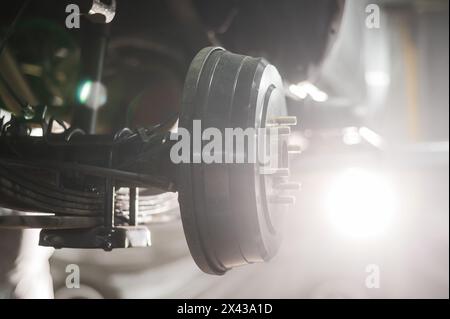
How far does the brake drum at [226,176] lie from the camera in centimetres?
57

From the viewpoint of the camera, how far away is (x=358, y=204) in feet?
5.24

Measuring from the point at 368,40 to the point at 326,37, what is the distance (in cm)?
35

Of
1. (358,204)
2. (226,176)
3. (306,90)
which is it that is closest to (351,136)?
(358,204)

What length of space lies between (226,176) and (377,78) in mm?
1318

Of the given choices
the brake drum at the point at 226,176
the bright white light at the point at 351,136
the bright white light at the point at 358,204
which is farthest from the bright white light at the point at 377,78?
the brake drum at the point at 226,176

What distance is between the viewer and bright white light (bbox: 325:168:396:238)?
1.60 metres

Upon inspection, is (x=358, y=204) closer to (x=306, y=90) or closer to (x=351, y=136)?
(x=351, y=136)

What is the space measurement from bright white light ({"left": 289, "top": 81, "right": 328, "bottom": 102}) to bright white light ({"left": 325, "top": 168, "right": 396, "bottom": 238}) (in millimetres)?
404

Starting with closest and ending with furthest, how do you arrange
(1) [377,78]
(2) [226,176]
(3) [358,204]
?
(2) [226,176]
(3) [358,204]
(1) [377,78]

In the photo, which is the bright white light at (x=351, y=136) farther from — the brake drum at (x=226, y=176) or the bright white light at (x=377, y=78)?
the brake drum at (x=226, y=176)

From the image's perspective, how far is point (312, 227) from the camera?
1.61 meters

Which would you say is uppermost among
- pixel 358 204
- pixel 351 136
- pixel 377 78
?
pixel 377 78
